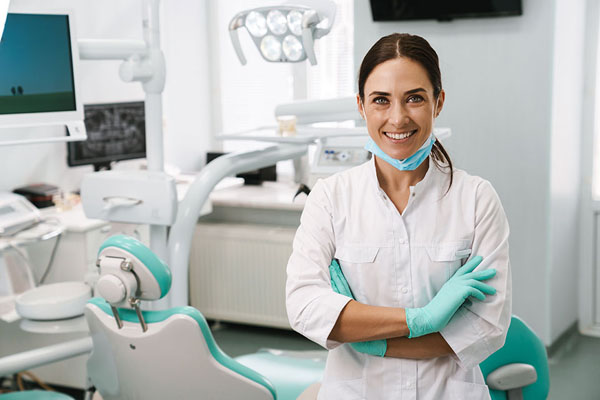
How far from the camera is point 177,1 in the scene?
465 cm

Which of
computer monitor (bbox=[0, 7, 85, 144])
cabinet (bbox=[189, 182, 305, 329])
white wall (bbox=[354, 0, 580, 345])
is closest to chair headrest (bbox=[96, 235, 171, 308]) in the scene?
computer monitor (bbox=[0, 7, 85, 144])

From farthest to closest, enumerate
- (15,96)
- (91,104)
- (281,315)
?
(281,315), (91,104), (15,96)

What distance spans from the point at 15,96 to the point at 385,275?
49.7 inches

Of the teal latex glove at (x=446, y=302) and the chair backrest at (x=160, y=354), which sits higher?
the teal latex glove at (x=446, y=302)

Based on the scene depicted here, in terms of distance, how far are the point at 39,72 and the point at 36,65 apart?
2 centimetres

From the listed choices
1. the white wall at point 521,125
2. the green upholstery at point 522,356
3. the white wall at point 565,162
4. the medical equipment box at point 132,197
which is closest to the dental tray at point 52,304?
the medical equipment box at point 132,197

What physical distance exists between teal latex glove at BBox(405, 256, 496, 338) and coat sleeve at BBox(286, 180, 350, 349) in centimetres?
14

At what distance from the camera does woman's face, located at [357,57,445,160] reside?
139 centimetres

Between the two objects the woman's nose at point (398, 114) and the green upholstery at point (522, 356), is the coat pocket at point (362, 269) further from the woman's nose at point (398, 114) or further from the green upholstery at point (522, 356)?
the green upholstery at point (522, 356)

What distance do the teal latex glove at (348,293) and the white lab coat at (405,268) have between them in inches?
0.6

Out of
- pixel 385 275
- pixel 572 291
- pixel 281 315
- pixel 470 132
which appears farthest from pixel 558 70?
pixel 385 275

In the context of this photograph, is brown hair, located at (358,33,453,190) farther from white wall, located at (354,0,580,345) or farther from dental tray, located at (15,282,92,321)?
white wall, located at (354,0,580,345)

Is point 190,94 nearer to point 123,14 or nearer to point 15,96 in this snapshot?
point 123,14

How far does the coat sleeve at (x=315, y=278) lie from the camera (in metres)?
1.39
